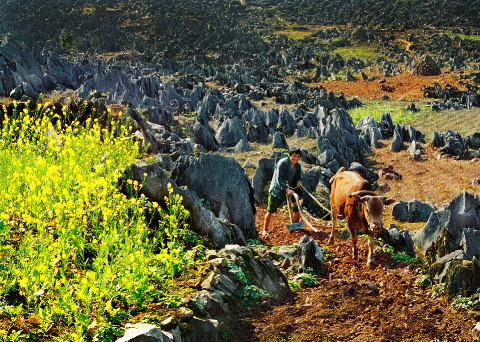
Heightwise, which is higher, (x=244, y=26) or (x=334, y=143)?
(x=244, y=26)

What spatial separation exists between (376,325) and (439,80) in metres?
51.2

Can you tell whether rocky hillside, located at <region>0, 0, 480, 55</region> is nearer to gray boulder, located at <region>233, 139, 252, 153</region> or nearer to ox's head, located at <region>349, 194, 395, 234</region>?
gray boulder, located at <region>233, 139, 252, 153</region>

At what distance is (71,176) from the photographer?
239 inches

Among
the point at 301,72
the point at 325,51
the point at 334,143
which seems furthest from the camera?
the point at 325,51

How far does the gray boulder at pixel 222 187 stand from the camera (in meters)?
9.27

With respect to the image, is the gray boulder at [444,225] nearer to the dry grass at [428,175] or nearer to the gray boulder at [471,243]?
the gray boulder at [471,243]

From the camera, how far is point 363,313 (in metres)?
5.85

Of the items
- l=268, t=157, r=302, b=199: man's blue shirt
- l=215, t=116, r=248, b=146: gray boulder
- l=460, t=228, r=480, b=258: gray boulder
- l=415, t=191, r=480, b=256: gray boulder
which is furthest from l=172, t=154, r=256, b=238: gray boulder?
l=215, t=116, r=248, b=146: gray boulder

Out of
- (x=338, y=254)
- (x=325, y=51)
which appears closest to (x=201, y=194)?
(x=338, y=254)

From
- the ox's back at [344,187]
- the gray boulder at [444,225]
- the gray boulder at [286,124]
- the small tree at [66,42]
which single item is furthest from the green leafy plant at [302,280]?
the small tree at [66,42]

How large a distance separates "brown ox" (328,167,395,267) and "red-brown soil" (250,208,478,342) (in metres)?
0.81

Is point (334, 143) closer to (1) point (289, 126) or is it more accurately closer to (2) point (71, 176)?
(1) point (289, 126)

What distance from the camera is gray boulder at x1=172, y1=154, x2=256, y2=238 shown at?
9.27m

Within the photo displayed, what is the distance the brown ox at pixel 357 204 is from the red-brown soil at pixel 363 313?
2.67ft
